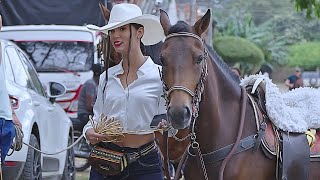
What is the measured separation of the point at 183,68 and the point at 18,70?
4452mm

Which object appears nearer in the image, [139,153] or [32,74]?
[139,153]

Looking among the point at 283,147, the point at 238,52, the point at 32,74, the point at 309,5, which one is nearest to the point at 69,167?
the point at 32,74

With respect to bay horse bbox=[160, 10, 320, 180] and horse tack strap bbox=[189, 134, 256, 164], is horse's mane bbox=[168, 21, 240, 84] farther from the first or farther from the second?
horse tack strap bbox=[189, 134, 256, 164]

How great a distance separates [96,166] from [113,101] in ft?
1.53

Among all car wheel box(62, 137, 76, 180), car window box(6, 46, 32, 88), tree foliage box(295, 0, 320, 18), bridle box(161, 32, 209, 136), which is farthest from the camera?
tree foliage box(295, 0, 320, 18)

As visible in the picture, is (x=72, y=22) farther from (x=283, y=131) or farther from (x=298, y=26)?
(x=298, y=26)

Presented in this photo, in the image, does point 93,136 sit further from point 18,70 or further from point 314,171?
point 18,70

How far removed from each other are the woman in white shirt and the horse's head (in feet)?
1.02

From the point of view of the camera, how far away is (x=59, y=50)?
16766 millimetres

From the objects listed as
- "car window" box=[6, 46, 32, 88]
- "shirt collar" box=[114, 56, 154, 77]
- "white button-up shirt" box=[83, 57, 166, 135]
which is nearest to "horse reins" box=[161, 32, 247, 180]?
"white button-up shirt" box=[83, 57, 166, 135]

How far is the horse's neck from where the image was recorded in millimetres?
5723

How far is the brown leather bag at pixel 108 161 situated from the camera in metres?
5.53

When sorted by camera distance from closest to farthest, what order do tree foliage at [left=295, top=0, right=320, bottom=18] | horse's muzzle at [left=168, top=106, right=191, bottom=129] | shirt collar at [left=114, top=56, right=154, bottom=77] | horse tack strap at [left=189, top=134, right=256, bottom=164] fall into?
1. horse's muzzle at [left=168, top=106, right=191, bottom=129]
2. shirt collar at [left=114, top=56, right=154, bottom=77]
3. horse tack strap at [left=189, top=134, right=256, bottom=164]
4. tree foliage at [left=295, top=0, right=320, bottom=18]

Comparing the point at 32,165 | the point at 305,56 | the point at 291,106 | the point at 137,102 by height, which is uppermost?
the point at 137,102
